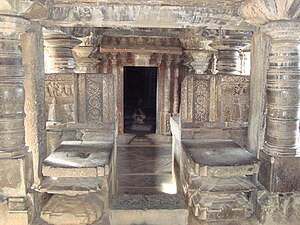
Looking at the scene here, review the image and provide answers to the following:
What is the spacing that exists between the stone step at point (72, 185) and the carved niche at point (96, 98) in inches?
40.4

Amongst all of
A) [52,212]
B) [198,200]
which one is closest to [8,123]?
[52,212]

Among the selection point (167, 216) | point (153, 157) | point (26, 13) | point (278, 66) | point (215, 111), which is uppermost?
Answer: point (26, 13)

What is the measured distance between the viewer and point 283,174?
346 centimetres

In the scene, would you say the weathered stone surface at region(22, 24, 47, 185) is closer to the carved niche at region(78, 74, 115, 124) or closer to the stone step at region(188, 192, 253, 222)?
the carved niche at region(78, 74, 115, 124)

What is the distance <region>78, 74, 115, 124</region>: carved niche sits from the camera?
13.9 feet

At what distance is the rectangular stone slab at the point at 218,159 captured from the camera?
3.29 m

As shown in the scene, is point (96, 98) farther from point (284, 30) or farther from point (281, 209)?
point (281, 209)

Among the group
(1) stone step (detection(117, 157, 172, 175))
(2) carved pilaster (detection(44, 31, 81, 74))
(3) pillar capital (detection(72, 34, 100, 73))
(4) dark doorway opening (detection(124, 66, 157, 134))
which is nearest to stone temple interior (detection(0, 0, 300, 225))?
(2) carved pilaster (detection(44, 31, 81, 74))

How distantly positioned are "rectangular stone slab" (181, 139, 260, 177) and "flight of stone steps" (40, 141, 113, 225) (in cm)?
100

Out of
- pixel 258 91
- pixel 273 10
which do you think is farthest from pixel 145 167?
pixel 273 10

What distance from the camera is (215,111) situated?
429cm

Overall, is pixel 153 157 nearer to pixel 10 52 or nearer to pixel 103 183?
pixel 103 183

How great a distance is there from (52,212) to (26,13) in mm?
2129

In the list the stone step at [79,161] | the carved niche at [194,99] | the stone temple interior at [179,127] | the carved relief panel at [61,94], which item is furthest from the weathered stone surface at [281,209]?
the carved relief panel at [61,94]
